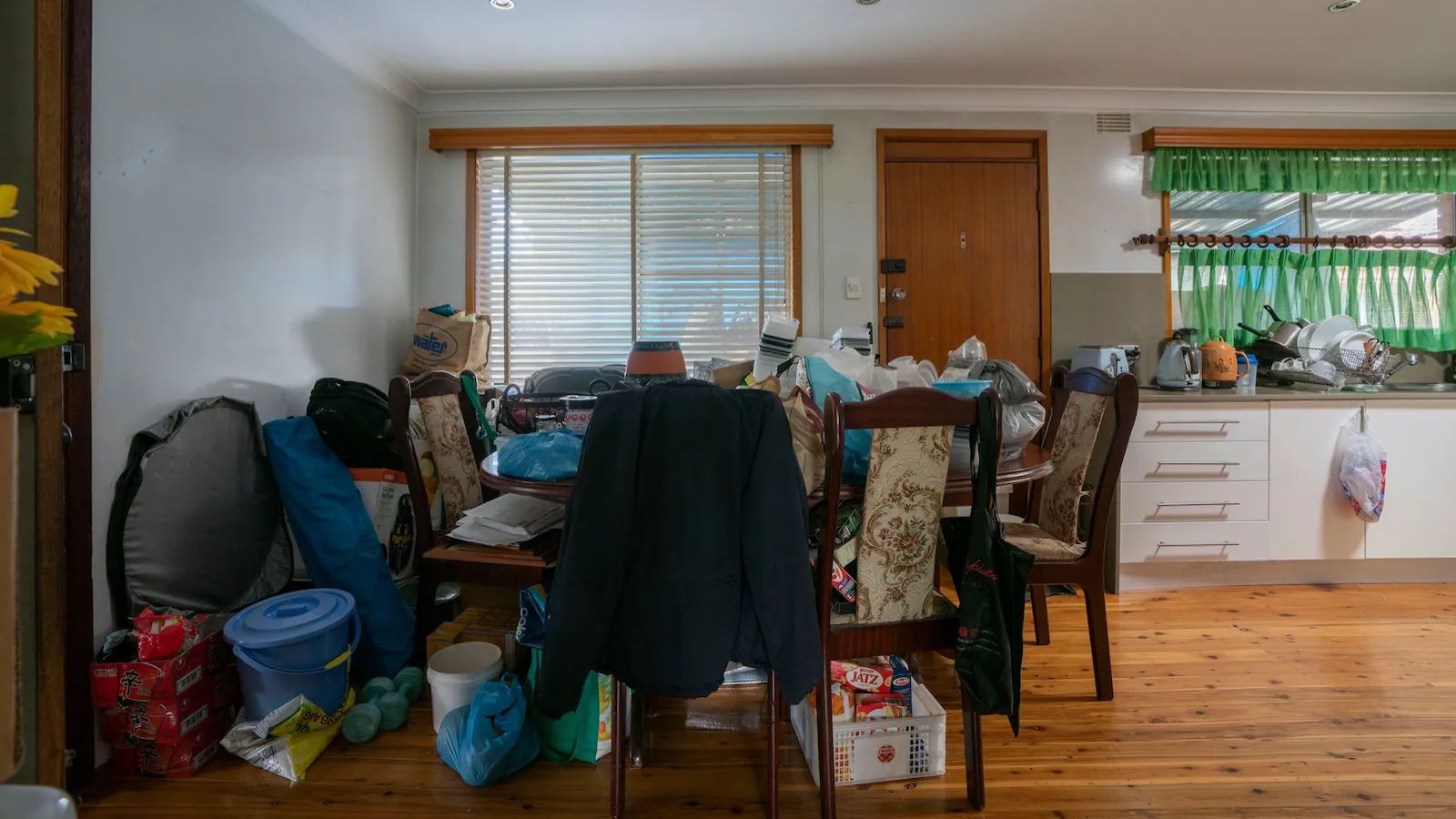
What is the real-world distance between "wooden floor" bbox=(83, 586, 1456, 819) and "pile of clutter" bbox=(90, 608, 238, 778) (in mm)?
60

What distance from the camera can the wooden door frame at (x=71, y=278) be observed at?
1310 mm

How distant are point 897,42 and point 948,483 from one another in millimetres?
2192

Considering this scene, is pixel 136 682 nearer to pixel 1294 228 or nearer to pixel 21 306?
pixel 21 306

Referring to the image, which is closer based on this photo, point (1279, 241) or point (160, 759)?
point (160, 759)

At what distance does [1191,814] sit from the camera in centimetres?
157

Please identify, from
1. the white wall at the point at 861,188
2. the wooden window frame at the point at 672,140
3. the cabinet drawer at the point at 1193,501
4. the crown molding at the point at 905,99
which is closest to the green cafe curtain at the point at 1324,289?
the white wall at the point at 861,188

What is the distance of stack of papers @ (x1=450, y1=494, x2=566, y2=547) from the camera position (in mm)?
1920

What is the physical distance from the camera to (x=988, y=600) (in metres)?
1.50

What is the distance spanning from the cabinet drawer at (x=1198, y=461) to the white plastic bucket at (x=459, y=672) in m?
2.63

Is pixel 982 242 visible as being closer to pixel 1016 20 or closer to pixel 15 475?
pixel 1016 20

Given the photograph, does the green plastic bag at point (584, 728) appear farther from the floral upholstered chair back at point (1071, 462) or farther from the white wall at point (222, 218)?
the floral upholstered chair back at point (1071, 462)

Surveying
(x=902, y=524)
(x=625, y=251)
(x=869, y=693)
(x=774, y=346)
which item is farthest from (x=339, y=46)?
(x=869, y=693)

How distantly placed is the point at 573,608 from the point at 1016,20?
9.24ft

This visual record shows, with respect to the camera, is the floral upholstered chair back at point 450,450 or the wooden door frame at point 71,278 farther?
the floral upholstered chair back at point 450,450
